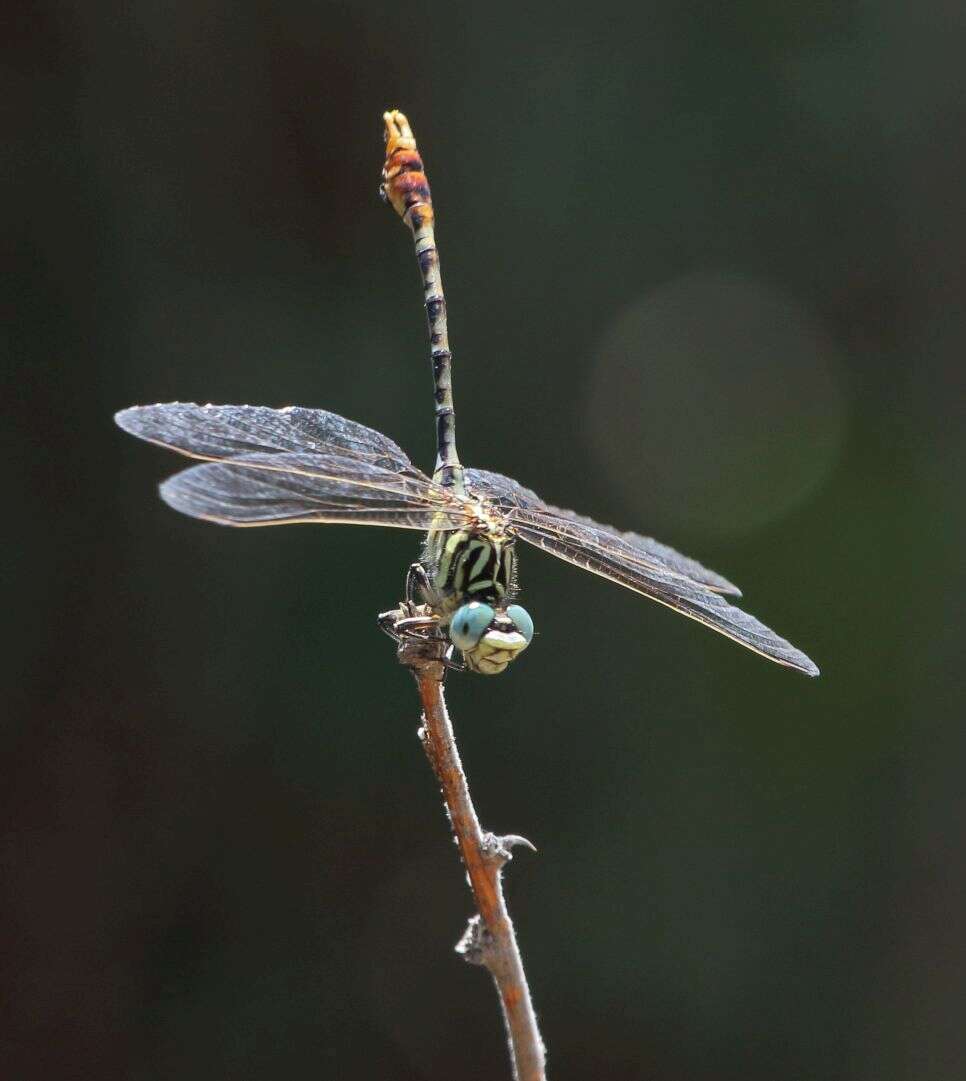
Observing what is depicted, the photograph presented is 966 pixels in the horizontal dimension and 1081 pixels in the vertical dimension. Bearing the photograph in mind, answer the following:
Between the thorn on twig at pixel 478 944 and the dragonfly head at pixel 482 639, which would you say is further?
the dragonfly head at pixel 482 639

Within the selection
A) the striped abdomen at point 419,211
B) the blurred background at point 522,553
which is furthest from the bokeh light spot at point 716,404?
the striped abdomen at point 419,211

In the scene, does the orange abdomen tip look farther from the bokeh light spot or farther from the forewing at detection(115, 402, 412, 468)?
the bokeh light spot

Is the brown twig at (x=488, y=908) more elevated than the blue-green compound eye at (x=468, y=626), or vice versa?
the blue-green compound eye at (x=468, y=626)

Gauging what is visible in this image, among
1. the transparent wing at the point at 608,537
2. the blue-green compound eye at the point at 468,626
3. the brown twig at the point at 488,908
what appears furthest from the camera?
the transparent wing at the point at 608,537

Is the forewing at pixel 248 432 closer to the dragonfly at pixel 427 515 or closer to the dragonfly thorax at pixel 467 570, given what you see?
the dragonfly at pixel 427 515

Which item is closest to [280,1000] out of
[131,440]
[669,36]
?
[131,440]

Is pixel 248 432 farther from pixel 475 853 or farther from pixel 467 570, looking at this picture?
pixel 475 853

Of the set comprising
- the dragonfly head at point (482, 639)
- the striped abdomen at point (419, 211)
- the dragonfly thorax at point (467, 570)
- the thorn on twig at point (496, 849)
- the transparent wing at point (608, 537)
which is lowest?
the thorn on twig at point (496, 849)
